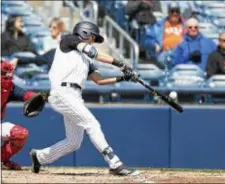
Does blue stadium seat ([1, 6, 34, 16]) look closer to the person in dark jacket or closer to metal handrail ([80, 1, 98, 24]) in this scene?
metal handrail ([80, 1, 98, 24])

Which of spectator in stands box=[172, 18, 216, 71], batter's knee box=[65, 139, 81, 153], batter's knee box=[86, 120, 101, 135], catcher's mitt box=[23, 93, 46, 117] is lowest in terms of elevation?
batter's knee box=[65, 139, 81, 153]

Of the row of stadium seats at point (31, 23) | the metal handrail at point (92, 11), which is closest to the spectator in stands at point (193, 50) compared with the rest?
the row of stadium seats at point (31, 23)

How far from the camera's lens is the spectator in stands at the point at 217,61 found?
1287 cm

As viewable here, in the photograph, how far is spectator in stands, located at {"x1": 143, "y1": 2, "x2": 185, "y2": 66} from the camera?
14.2 meters

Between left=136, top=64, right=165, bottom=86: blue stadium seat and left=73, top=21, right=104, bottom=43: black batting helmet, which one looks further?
left=136, top=64, right=165, bottom=86: blue stadium seat

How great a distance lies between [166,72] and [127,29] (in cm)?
226

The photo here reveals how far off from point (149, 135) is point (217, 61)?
1.65 metres

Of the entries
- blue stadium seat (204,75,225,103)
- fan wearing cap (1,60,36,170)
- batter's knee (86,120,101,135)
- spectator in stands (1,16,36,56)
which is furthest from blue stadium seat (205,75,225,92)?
batter's knee (86,120,101,135)

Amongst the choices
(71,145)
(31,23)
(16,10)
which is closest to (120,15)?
(31,23)

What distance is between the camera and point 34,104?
9945mm

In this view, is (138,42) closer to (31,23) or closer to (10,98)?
(31,23)

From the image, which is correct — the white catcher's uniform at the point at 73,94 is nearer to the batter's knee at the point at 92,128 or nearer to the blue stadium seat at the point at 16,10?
the batter's knee at the point at 92,128

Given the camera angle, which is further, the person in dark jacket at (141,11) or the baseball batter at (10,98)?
the person in dark jacket at (141,11)

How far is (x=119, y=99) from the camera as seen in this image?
1246cm
